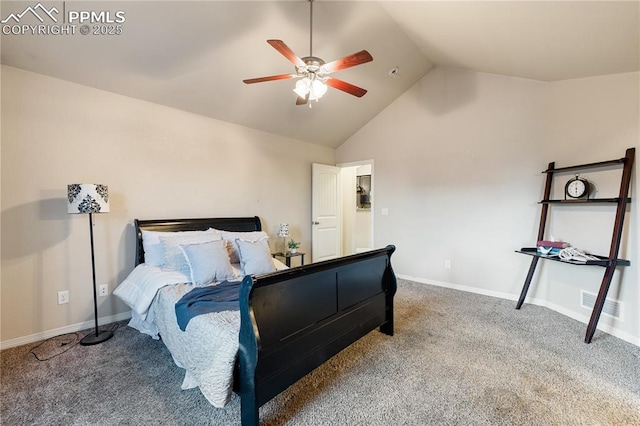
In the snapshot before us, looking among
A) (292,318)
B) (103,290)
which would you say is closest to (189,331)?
(292,318)

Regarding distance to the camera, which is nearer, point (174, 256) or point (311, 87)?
point (311, 87)

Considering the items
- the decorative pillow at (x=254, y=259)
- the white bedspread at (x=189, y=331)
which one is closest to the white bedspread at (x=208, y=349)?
the white bedspread at (x=189, y=331)

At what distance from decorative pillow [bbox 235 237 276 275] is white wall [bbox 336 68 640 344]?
2.69m

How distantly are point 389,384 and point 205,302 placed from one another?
145 cm

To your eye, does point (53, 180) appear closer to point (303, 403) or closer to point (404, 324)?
point (303, 403)

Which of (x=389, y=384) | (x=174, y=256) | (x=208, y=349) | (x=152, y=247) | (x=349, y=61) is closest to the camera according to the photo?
(x=208, y=349)

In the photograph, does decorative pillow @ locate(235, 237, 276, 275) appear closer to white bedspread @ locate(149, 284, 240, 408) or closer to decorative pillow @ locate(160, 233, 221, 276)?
decorative pillow @ locate(160, 233, 221, 276)

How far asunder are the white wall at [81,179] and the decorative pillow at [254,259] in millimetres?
1168

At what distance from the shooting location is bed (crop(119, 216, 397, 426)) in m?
1.50

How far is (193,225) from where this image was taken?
3434mm

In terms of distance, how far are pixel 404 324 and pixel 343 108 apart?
3.29 metres

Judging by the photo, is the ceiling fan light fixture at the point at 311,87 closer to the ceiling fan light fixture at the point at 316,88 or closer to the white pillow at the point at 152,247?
the ceiling fan light fixture at the point at 316,88

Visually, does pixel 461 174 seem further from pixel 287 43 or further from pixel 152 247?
pixel 152 247

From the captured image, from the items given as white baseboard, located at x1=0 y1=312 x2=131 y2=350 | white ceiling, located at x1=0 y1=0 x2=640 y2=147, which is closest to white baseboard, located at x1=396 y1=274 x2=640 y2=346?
white ceiling, located at x1=0 y1=0 x2=640 y2=147
